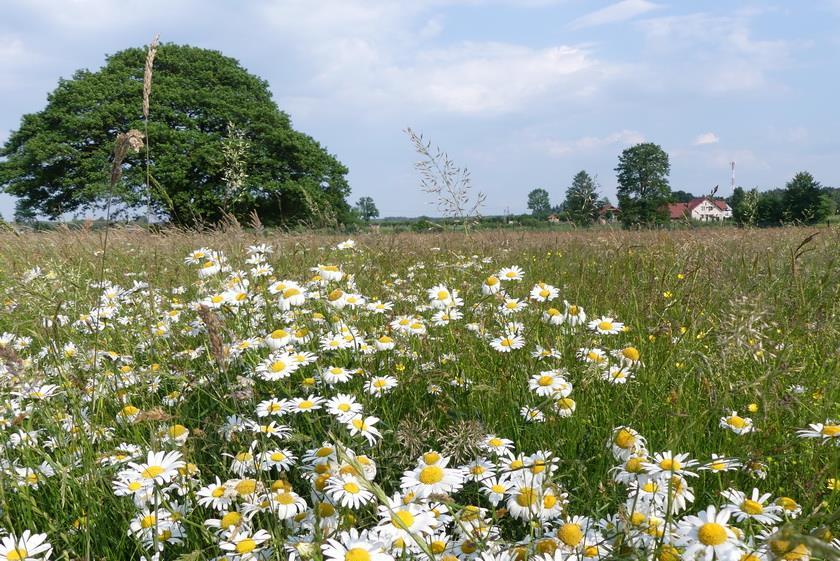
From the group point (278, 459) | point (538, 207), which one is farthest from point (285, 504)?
point (538, 207)

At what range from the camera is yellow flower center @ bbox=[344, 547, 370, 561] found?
1.08 meters

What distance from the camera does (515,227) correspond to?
34.1 feet

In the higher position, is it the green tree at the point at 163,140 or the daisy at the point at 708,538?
the green tree at the point at 163,140

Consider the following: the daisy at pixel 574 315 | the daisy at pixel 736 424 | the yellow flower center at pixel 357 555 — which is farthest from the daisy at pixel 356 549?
the daisy at pixel 574 315

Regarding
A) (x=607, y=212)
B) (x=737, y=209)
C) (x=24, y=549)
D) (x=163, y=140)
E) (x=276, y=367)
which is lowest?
(x=24, y=549)

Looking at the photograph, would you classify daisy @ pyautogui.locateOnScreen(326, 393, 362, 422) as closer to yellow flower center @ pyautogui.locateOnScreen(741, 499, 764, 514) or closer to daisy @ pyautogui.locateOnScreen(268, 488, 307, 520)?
daisy @ pyautogui.locateOnScreen(268, 488, 307, 520)

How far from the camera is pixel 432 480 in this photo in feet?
4.46

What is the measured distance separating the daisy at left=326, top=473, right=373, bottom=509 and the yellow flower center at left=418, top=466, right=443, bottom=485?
5.7 inches

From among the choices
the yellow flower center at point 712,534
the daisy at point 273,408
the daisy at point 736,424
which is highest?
the daisy at point 273,408

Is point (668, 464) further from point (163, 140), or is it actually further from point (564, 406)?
point (163, 140)

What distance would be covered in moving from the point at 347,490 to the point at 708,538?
0.80 meters

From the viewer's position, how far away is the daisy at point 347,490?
1.25m

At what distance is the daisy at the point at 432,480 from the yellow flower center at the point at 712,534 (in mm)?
546

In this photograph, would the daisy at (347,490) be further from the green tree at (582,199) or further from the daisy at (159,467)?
the green tree at (582,199)
